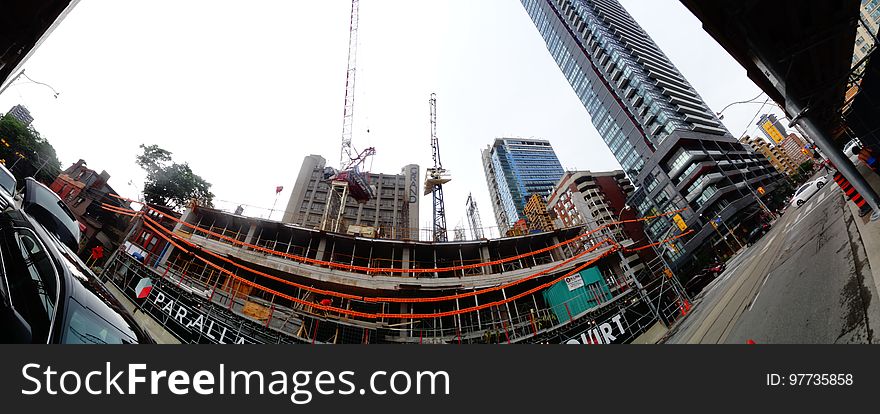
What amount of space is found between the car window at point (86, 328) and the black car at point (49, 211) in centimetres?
248

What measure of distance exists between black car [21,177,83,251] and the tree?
34671 millimetres

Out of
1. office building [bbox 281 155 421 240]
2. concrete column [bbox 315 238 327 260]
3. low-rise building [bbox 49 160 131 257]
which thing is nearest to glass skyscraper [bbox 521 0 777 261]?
office building [bbox 281 155 421 240]

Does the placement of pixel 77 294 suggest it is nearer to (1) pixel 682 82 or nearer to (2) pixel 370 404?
(2) pixel 370 404

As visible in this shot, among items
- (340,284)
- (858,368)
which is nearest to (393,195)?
(340,284)

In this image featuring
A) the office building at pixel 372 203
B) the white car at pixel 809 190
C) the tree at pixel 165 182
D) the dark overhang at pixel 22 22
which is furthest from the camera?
the office building at pixel 372 203

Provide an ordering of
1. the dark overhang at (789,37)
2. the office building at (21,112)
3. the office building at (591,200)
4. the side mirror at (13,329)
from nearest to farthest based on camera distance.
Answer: the side mirror at (13,329), the dark overhang at (789,37), the office building at (21,112), the office building at (591,200)

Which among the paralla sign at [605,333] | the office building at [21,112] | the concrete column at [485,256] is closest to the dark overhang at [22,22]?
the paralla sign at [605,333]

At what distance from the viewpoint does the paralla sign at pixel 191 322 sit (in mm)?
15664

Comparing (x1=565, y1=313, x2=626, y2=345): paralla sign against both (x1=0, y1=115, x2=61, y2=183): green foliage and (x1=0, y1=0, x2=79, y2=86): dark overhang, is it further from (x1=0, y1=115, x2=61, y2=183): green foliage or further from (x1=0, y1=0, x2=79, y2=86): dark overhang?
(x1=0, y1=115, x2=61, y2=183): green foliage

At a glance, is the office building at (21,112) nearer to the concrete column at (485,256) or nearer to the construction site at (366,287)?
the construction site at (366,287)

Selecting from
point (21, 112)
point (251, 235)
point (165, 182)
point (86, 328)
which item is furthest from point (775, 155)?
point (21, 112)

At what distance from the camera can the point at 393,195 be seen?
59562 mm

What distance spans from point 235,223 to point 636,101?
81.7m

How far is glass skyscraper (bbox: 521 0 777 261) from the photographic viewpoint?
53.6 metres
